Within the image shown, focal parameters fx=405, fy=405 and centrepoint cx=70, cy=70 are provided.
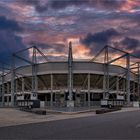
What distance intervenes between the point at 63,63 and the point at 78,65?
426 cm

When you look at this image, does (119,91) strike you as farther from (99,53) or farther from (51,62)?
(51,62)

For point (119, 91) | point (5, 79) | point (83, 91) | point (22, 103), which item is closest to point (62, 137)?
point (22, 103)

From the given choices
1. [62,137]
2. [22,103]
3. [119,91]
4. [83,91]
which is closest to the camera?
[62,137]

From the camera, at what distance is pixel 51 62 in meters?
114

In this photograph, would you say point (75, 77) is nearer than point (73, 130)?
No

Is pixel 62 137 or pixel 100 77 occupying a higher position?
pixel 100 77

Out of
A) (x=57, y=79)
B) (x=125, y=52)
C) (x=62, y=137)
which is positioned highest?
(x=125, y=52)

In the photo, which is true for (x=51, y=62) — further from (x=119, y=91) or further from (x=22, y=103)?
(x=22, y=103)

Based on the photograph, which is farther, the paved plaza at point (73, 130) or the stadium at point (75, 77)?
the stadium at point (75, 77)

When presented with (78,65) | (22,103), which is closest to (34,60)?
(78,65)

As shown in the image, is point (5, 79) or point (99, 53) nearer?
point (99, 53)

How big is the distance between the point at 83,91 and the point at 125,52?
52.3 ft

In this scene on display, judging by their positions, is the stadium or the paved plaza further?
the stadium

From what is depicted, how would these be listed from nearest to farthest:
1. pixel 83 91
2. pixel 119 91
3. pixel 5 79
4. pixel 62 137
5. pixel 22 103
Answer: pixel 62 137
pixel 22 103
pixel 83 91
pixel 119 91
pixel 5 79
